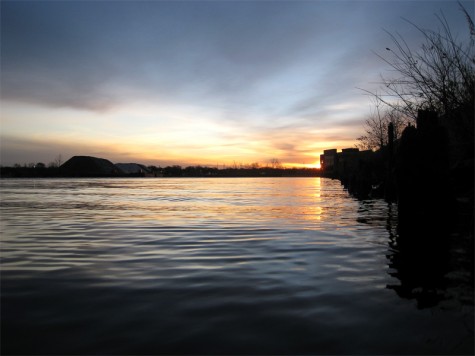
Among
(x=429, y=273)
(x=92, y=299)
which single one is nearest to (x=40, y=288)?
(x=92, y=299)

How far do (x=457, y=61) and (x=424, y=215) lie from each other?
13.3ft

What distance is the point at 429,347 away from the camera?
2.95m

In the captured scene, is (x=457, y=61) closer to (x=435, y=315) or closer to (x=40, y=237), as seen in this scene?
(x=435, y=315)

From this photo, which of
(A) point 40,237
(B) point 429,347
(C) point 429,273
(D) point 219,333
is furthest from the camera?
(A) point 40,237

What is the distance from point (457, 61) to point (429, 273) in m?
6.55

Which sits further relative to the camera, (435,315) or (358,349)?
(435,315)

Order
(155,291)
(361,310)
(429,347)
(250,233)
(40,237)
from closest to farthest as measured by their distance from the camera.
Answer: (429,347) → (361,310) → (155,291) → (40,237) → (250,233)

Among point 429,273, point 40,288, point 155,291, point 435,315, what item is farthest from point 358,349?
point 40,288

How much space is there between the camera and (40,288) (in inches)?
184

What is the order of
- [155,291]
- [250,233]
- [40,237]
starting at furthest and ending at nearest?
[250,233] → [40,237] → [155,291]

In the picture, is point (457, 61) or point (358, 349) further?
point (457, 61)

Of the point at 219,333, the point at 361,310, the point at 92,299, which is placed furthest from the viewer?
the point at 92,299

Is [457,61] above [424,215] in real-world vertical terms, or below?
above

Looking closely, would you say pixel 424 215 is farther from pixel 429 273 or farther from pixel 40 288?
pixel 40 288
